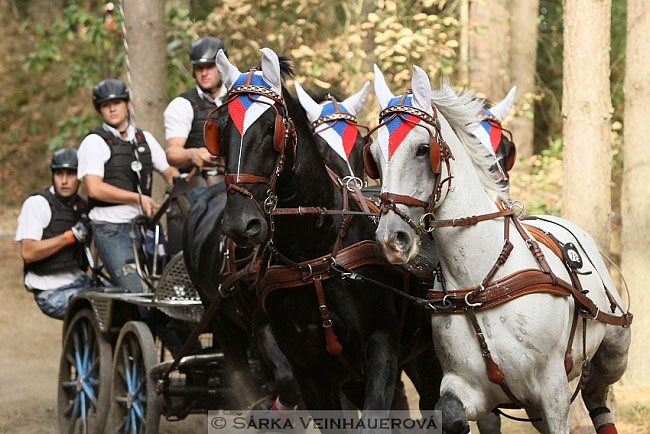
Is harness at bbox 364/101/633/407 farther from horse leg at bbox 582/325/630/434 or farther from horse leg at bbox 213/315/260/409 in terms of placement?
horse leg at bbox 213/315/260/409

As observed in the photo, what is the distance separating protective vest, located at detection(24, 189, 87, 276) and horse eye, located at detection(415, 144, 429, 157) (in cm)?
467

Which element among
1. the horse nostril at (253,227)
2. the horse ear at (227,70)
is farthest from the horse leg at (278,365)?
the horse ear at (227,70)

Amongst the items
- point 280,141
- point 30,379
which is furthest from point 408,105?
point 30,379

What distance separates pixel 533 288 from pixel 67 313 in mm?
4743

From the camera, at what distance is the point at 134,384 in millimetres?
7473

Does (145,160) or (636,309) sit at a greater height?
(145,160)

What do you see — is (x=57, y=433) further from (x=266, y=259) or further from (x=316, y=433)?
(x=266, y=259)

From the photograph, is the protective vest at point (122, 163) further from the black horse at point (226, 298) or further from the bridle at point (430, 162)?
the bridle at point (430, 162)

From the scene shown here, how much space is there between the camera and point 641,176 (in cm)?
843

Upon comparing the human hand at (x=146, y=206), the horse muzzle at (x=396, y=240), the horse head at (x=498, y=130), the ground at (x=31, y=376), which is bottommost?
the ground at (x=31, y=376)

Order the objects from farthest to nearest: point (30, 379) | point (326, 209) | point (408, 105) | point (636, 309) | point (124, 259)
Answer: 1. point (30, 379)
2. point (636, 309)
3. point (124, 259)
4. point (326, 209)
5. point (408, 105)

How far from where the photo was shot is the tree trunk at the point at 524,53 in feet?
52.7

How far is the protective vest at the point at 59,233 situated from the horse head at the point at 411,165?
4422 millimetres

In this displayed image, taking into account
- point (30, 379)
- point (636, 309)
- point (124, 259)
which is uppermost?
point (124, 259)
